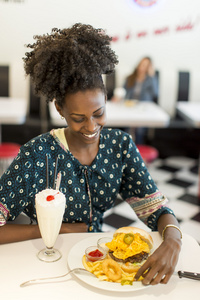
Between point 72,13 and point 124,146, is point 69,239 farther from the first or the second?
point 72,13

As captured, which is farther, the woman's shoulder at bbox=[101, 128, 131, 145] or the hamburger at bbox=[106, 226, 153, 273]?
the woman's shoulder at bbox=[101, 128, 131, 145]

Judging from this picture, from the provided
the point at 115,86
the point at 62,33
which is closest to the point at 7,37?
the point at 115,86

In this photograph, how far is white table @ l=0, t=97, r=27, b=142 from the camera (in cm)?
362

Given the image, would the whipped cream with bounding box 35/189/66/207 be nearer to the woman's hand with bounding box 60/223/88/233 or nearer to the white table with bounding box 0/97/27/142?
the woman's hand with bounding box 60/223/88/233

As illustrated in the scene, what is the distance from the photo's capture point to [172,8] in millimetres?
5051

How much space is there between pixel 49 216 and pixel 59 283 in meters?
0.21

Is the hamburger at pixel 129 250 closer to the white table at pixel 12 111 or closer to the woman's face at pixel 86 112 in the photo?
the woman's face at pixel 86 112

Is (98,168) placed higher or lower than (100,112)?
lower

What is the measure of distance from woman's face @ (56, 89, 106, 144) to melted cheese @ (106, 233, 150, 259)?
445 mm

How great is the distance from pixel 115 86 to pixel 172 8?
130 cm

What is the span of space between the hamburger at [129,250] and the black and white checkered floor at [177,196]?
6.29ft

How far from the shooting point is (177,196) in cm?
394

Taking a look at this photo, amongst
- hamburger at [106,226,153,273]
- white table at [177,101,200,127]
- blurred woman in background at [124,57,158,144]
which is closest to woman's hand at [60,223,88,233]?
hamburger at [106,226,153,273]

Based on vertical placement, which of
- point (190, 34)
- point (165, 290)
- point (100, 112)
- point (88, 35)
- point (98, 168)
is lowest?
point (165, 290)
